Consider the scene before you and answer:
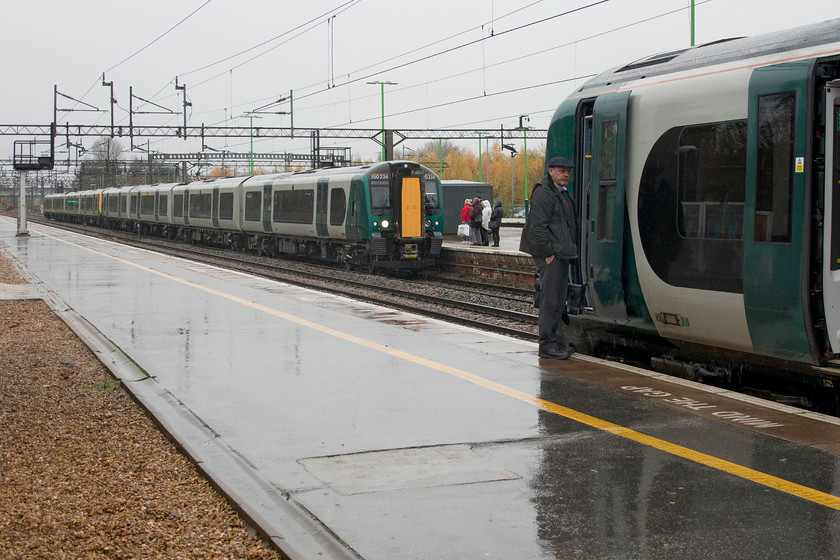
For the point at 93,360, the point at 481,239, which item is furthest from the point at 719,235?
the point at 481,239

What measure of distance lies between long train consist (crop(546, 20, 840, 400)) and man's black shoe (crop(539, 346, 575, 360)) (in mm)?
403

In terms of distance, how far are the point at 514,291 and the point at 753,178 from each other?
1241cm

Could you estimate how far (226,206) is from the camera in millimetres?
35719

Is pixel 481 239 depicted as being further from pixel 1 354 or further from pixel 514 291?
pixel 1 354

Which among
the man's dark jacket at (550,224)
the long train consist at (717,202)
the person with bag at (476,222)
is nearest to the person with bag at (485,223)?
the person with bag at (476,222)

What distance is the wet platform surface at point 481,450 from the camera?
171 inches

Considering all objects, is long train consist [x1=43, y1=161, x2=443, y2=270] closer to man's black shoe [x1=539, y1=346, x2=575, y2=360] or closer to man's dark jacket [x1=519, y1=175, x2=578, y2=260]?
man's black shoe [x1=539, y1=346, x2=575, y2=360]

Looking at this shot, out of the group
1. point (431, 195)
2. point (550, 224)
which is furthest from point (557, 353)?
point (431, 195)

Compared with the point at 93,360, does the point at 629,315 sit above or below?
above

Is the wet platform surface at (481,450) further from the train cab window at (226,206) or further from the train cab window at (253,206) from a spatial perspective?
the train cab window at (226,206)

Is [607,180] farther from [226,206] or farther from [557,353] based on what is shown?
[226,206]

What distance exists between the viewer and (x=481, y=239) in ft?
96.9

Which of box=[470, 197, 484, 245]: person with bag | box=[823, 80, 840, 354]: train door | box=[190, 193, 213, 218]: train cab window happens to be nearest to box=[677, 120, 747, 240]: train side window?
box=[823, 80, 840, 354]: train door

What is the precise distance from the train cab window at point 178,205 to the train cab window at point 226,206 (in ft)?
21.7
